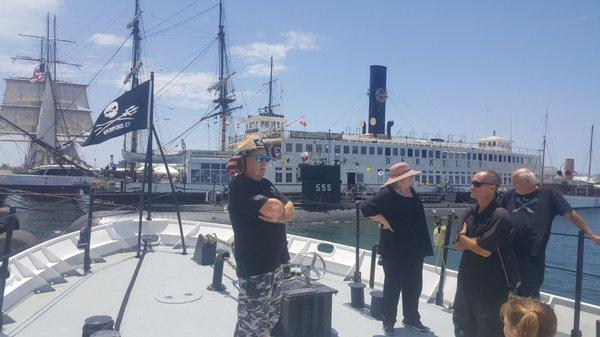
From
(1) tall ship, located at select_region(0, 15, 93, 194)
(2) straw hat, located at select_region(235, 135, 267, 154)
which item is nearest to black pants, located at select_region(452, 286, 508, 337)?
(2) straw hat, located at select_region(235, 135, 267, 154)

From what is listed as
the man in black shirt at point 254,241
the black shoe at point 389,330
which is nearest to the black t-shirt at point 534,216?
the black shoe at point 389,330

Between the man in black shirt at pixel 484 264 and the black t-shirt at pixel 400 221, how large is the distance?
2.50ft

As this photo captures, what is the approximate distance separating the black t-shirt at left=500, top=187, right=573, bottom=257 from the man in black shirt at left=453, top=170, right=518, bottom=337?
1.75 feet

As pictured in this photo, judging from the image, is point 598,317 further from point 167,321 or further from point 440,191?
point 440,191

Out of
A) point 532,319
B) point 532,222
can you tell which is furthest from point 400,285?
point 532,319

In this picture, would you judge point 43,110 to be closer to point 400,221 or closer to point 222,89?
point 222,89

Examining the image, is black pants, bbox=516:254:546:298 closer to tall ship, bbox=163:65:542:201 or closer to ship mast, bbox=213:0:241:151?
tall ship, bbox=163:65:542:201

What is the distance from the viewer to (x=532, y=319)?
70.4 inches

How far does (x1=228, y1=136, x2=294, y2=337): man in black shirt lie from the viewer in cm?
288

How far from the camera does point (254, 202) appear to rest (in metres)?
2.77

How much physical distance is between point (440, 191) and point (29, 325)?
40294 mm

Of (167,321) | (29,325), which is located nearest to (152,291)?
(167,321)

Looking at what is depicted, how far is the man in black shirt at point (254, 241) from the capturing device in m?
2.88

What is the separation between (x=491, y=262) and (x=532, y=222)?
0.84 meters
